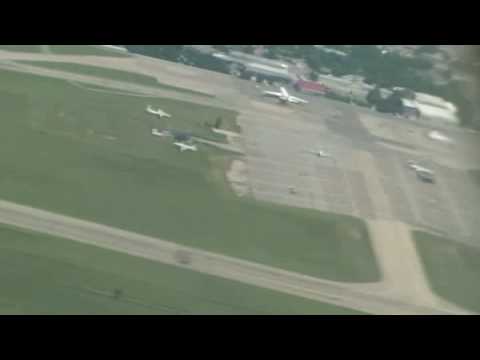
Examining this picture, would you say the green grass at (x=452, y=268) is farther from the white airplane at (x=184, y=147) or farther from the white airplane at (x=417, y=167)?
the white airplane at (x=184, y=147)

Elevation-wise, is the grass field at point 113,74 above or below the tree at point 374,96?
below

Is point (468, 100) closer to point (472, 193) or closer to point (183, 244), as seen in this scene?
point (472, 193)

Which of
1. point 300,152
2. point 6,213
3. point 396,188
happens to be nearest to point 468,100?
point 396,188

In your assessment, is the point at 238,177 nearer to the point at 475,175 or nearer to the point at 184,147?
the point at 184,147

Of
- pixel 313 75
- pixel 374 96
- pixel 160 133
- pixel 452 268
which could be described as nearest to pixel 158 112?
pixel 160 133

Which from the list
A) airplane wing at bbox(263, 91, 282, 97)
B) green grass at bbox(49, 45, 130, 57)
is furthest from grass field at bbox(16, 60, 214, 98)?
airplane wing at bbox(263, 91, 282, 97)

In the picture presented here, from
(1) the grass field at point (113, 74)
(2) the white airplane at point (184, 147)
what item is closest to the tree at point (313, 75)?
(1) the grass field at point (113, 74)
